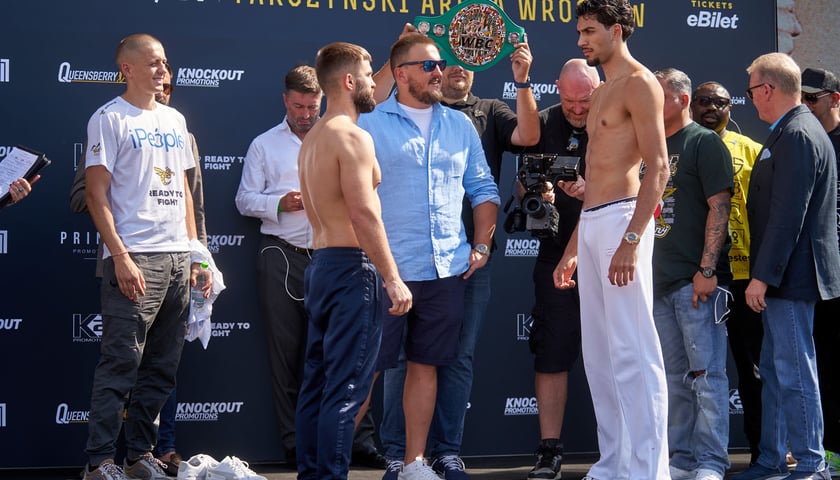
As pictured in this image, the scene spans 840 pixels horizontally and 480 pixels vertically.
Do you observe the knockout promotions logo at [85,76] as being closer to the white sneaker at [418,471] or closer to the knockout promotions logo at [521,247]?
the knockout promotions logo at [521,247]

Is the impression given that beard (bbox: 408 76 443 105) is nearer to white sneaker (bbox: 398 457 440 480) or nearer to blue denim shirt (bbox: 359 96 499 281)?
→ blue denim shirt (bbox: 359 96 499 281)

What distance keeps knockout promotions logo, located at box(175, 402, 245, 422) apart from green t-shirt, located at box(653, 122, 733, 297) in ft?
7.62

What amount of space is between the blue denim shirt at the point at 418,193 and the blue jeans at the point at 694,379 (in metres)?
1.02

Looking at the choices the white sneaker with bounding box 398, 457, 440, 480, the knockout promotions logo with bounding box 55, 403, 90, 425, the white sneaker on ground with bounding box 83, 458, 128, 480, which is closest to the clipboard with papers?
the knockout promotions logo with bounding box 55, 403, 90, 425

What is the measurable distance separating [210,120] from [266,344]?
1.24 meters

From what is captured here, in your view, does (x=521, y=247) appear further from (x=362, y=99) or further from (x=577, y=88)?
(x=362, y=99)

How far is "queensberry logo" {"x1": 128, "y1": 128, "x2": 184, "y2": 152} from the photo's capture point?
4.73 metres

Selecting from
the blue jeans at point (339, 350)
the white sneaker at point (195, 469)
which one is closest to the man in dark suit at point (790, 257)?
the blue jeans at point (339, 350)

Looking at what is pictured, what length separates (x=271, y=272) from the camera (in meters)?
5.38

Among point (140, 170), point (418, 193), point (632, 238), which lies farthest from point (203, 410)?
point (632, 238)

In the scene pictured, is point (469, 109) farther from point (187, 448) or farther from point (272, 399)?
point (187, 448)

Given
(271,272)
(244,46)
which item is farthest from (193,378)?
(244,46)

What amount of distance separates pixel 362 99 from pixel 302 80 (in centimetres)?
128

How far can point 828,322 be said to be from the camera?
5.23m
